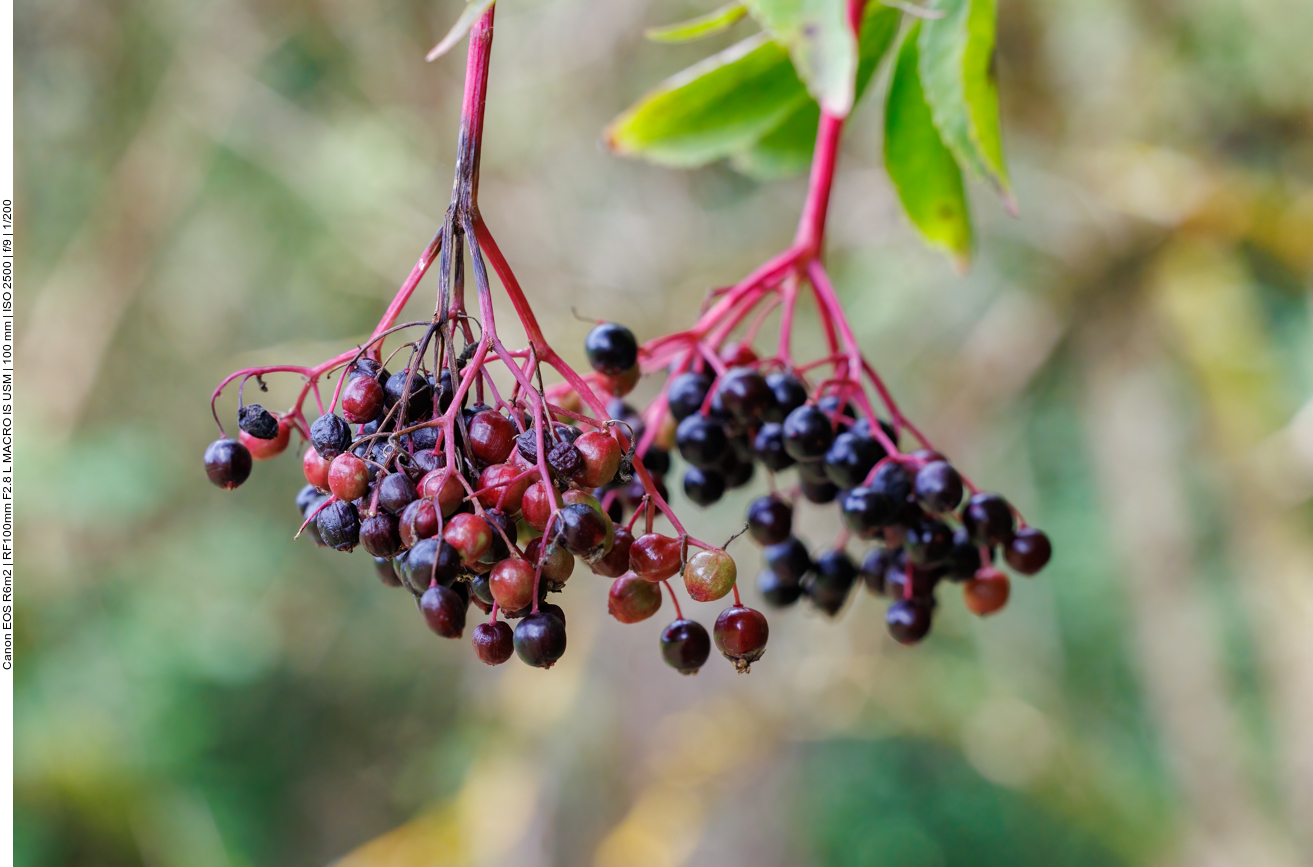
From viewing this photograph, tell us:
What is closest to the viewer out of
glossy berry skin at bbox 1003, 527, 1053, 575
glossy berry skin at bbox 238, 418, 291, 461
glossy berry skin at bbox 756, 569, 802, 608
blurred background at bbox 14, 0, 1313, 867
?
glossy berry skin at bbox 238, 418, 291, 461

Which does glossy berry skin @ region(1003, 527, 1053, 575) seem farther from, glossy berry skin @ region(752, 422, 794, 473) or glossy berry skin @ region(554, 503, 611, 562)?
glossy berry skin @ region(554, 503, 611, 562)

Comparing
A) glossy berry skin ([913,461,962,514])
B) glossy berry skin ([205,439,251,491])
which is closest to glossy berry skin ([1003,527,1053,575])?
glossy berry skin ([913,461,962,514])

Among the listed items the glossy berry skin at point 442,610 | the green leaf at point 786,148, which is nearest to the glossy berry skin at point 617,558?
the glossy berry skin at point 442,610

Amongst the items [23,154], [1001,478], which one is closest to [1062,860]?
[1001,478]

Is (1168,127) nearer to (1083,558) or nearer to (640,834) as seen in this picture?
(640,834)

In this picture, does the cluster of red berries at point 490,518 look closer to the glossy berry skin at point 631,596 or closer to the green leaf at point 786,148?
the glossy berry skin at point 631,596

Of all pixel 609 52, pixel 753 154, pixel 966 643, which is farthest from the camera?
pixel 966 643

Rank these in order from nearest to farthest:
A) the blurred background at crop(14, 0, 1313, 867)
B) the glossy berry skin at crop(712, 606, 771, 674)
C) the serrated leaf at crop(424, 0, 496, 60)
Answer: the serrated leaf at crop(424, 0, 496, 60) → the glossy berry skin at crop(712, 606, 771, 674) → the blurred background at crop(14, 0, 1313, 867)

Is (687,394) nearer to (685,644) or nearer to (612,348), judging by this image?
(612,348)
